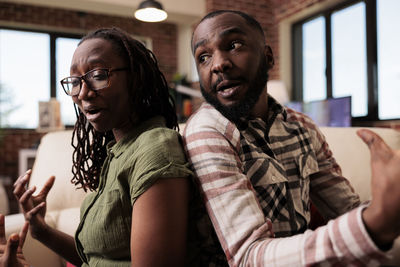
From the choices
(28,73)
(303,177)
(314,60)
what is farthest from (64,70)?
(303,177)

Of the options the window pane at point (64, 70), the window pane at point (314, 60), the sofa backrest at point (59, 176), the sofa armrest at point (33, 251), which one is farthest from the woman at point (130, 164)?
the window pane at point (64, 70)

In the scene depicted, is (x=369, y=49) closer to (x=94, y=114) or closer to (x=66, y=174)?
(x=66, y=174)

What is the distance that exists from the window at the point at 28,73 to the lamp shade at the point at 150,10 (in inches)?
87.5

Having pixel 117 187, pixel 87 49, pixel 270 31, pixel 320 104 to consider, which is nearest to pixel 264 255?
pixel 117 187

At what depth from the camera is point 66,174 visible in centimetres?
169

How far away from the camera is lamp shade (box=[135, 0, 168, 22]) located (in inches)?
128

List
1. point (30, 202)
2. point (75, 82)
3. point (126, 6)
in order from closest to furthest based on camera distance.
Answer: point (75, 82), point (30, 202), point (126, 6)

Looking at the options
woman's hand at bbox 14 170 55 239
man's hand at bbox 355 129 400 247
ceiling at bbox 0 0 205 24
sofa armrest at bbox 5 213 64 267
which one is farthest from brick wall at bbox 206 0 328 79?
man's hand at bbox 355 129 400 247

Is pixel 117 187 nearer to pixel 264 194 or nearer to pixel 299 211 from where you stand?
pixel 264 194

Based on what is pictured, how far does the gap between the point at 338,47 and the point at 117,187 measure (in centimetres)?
425

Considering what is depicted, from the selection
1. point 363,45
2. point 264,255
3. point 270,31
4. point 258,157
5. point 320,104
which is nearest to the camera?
point 264,255

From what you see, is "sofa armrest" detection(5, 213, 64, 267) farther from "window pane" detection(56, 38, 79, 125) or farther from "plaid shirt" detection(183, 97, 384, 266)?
"window pane" detection(56, 38, 79, 125)

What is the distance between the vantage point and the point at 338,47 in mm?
4398

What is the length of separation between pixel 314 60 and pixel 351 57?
0.64m
